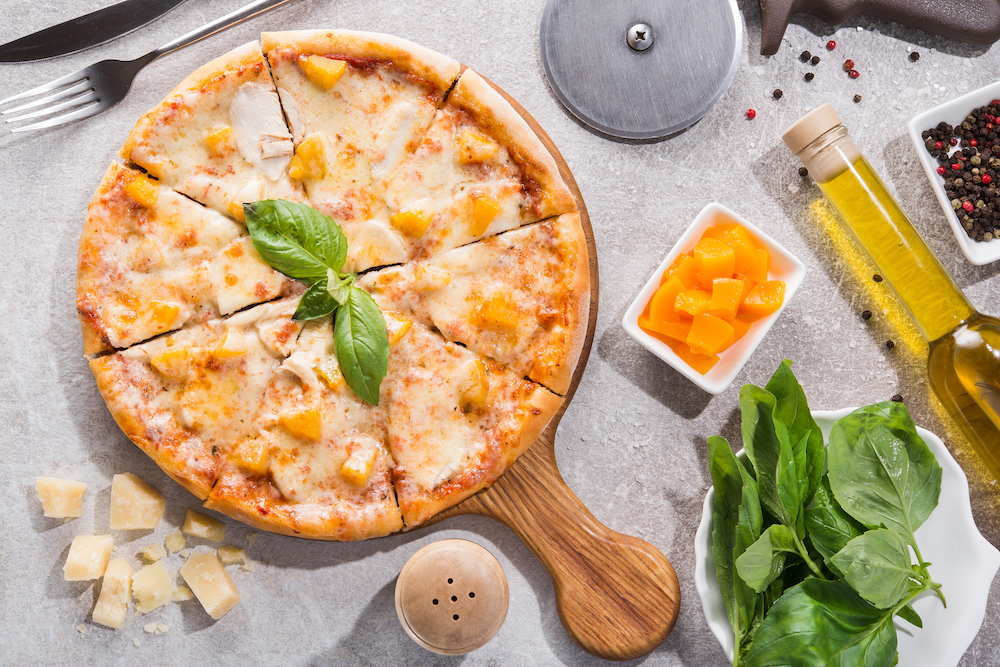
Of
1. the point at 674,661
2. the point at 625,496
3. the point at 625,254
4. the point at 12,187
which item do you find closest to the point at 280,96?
the point at 12,187

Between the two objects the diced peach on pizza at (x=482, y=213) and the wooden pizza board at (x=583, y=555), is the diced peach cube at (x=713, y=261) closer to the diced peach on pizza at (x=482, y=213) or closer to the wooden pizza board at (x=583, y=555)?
the wooden pizza board at (x=583, y=555)

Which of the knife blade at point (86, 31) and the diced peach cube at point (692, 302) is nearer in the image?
the diced peach cube at point (692, 302)

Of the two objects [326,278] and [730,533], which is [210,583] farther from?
[730,533]

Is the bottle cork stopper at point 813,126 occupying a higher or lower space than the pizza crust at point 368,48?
lower

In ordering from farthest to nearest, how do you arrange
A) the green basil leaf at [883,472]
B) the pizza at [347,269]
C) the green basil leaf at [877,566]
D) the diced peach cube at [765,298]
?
the diced peach cube at [765,298] < the pizza at [347,269] < the green basil leaf at [883,472] < the green basil leaf at [877,566]

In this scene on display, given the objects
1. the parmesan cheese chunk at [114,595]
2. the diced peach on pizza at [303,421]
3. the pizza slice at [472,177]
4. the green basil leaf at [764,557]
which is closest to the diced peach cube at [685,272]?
the pizza slice at [472,177]

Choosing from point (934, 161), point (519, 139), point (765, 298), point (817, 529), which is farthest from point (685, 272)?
point (934, 161)

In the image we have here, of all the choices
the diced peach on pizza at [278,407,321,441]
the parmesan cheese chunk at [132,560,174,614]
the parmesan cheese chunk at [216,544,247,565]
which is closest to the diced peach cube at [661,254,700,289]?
the diced peach on pizza at [278,407,321,441]
